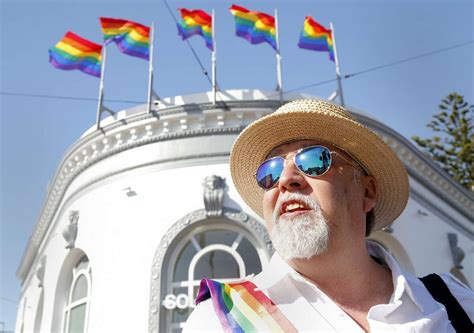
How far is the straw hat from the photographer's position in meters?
2.25

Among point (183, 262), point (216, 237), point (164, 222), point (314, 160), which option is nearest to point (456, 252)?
point (216, 237)

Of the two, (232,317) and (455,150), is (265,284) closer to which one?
(232,317)

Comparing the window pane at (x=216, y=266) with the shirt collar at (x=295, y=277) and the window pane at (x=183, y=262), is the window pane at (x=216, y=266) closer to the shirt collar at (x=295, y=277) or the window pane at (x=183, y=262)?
the window pane at (x=183, y=262)

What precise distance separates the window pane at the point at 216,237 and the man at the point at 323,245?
19.9 ft

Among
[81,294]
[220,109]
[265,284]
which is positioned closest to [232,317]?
[265,284]

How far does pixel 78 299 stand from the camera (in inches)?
390

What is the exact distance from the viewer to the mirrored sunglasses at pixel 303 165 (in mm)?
2125

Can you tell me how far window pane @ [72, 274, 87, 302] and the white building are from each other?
0.02 m

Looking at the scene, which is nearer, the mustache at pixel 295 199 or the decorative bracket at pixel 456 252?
the mustache at pixel 295 199

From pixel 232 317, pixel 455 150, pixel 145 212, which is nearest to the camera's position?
pixel 232 317

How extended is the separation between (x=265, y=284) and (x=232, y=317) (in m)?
0.24

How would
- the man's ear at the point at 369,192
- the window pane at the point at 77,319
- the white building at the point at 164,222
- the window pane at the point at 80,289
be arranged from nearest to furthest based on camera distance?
the man's ear at the point at 369,192
the white building at the point at 164,222
the window pane at the point at 77,319
the window pane at the point at 80,289

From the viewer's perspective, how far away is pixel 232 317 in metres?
1.77

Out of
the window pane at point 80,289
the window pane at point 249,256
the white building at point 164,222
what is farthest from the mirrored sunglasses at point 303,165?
the window pane at point 80,289
